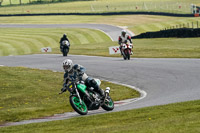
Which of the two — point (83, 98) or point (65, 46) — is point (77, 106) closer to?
point (83, 98)

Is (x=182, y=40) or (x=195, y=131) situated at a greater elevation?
(x=195, y=131)

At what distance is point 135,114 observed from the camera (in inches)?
508

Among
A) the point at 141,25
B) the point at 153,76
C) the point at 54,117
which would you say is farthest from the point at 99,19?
the point at 54,117

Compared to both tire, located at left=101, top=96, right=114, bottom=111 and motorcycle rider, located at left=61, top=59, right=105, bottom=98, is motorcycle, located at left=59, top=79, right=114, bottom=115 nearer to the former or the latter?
tire, located at left=101, top=96, right=114, bottom=111

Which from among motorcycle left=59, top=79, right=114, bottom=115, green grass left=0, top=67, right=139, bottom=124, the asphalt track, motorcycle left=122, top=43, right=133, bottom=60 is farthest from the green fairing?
motorcycle left=122, top=43, right=133, bottom=60

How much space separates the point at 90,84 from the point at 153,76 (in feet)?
28.8

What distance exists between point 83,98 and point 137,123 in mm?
3218

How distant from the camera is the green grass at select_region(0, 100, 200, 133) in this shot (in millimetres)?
10312

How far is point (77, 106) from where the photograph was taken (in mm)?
13922

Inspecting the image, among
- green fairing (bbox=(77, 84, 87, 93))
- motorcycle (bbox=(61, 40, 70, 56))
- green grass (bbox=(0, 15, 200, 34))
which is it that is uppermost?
green fairing (bbox=(77, 84, 87, 93))

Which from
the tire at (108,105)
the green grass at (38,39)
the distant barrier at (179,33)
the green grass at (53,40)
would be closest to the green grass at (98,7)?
the green grass at (38,39)

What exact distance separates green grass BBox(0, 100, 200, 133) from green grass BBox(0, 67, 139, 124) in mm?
2754

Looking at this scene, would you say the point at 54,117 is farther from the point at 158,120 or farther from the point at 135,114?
the point at 158,120

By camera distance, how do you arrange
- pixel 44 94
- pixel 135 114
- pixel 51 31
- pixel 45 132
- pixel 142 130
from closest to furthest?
1. pixel 142 130
2. pixel 45 132
3. pixel 135 114
4. pixel 44 94
5. pixel 51 31
